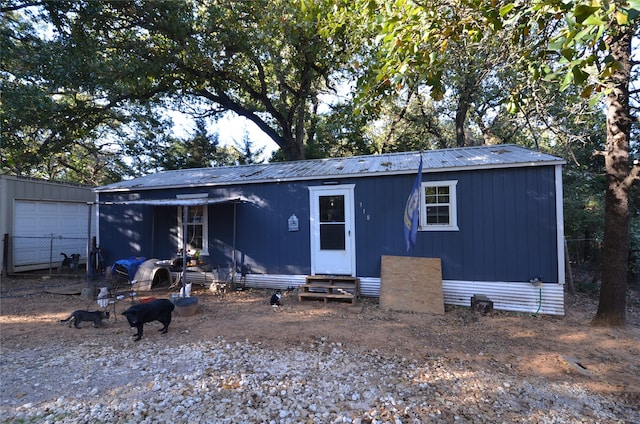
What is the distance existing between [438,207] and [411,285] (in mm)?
1650

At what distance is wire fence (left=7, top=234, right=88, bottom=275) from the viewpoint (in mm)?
9530

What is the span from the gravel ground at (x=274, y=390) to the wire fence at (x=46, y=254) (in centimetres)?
735

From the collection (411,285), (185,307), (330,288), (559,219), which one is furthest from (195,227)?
(559,219)

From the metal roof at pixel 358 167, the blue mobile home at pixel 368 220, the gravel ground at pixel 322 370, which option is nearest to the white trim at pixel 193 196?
the blue mobile home at pixel 368 220

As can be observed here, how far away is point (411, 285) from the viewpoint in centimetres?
641

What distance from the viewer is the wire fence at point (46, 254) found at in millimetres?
9530

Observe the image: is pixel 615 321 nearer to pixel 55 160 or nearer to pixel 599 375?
pixel 599 375

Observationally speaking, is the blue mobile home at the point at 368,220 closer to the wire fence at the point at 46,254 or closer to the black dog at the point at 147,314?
the wire fence at the point at 46,254

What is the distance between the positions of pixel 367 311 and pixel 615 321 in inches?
149

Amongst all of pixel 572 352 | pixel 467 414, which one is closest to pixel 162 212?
pixel 467 414

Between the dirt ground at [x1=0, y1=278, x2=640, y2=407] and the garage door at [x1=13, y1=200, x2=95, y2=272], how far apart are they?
3.67 m

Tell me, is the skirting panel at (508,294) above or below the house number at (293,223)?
below

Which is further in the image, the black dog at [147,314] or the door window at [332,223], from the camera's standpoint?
the door window at [332,223]

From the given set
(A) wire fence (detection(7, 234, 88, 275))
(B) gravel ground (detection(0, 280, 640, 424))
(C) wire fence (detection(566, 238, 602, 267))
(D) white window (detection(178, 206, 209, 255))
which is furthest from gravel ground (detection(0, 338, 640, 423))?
(C) wire fence (detection(566, 238, 602, 267))
